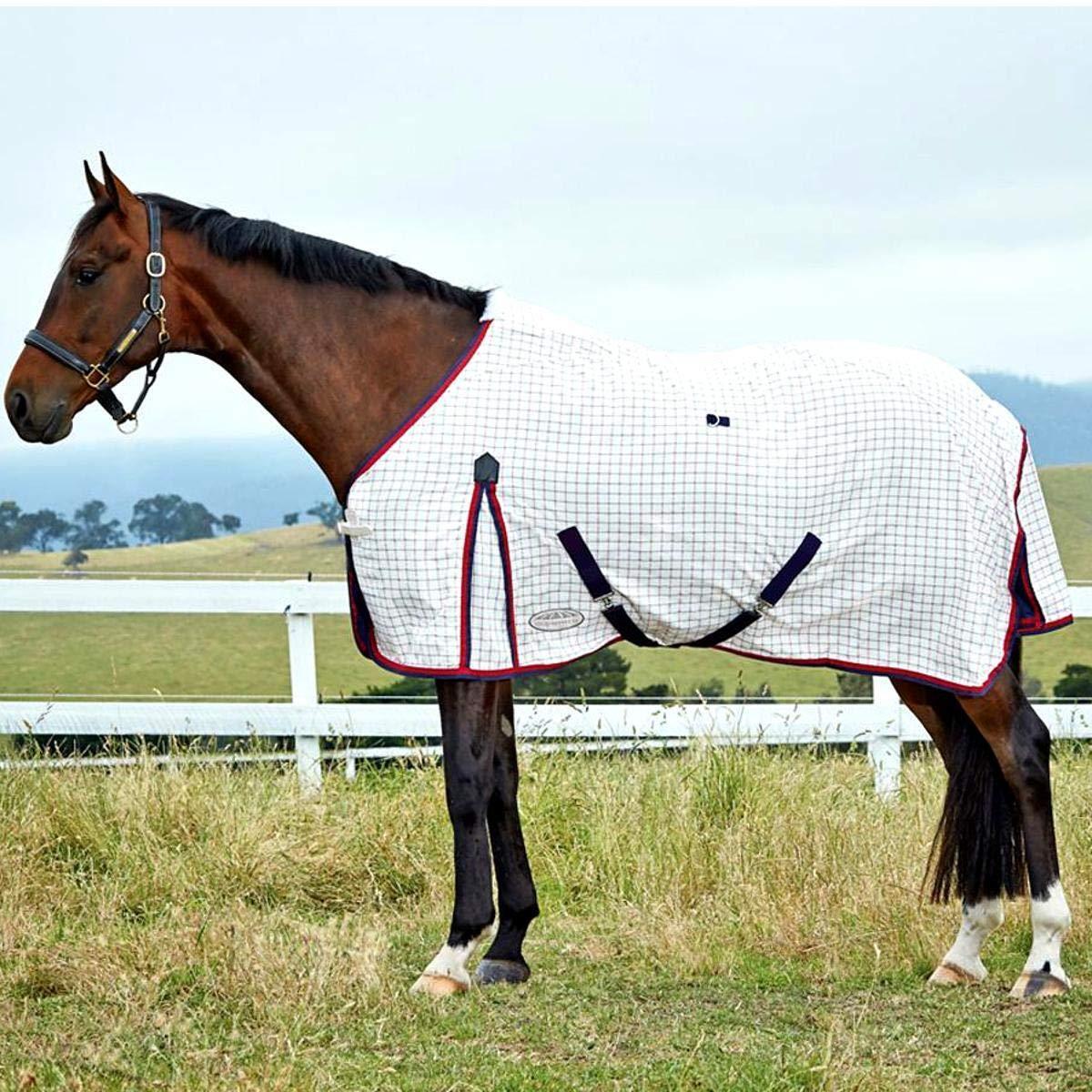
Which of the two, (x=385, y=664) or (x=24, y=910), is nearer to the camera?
(x=385, y=664)

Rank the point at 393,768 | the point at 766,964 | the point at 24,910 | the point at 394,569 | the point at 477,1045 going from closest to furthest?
the point at 477,1045 < the point at 394,569 < the point at 766,964 < the point at 24,910 < the point at 393,768

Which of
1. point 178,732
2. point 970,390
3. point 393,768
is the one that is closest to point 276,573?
point 178,732

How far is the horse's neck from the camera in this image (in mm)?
4500

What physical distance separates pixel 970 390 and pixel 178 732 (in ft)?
15.2

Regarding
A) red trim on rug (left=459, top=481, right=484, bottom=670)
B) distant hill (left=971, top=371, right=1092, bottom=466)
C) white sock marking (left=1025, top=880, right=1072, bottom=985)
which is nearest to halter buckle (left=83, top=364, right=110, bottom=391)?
red trim on rug (left=459, top=481, right=484, bottom=670)

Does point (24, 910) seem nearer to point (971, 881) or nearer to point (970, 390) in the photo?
point (971, 881)

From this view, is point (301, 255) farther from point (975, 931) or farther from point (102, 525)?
point (102, 525)

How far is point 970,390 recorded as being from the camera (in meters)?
4.64

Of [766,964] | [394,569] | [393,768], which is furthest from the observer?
[393,768]

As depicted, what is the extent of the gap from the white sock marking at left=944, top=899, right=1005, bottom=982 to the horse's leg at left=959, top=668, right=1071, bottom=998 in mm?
150

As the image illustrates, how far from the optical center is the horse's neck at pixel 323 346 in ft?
14.8

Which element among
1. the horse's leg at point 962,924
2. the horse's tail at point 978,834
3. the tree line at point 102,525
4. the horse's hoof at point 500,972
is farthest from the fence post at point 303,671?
the tree line at point 102,525

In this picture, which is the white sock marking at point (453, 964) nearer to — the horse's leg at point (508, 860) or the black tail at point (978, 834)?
the horse's leg at point (508, 860)

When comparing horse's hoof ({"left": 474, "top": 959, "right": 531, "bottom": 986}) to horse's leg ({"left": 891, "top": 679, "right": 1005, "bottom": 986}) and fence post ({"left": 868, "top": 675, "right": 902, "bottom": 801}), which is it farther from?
fence post ({"left": 868, "top": 675, "right": 902, "bottom": 801})
